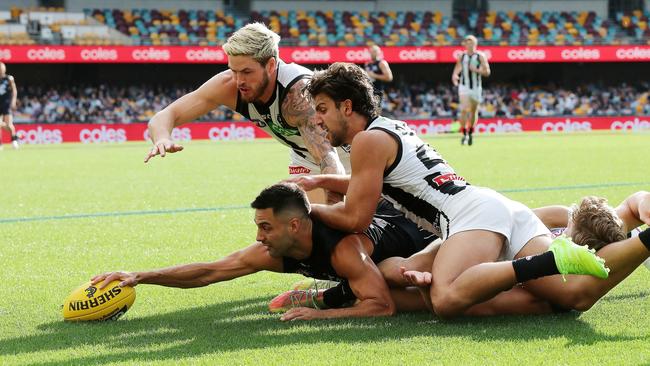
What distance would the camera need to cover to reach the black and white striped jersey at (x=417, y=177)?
17.5 ft

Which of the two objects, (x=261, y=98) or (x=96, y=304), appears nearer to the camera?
(x=96, y=304)

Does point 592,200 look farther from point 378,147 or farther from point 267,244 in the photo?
point 267,244

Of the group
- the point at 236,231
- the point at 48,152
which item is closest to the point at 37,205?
the point at 236,231

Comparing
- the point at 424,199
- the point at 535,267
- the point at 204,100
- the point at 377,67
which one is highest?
the point at 204,100

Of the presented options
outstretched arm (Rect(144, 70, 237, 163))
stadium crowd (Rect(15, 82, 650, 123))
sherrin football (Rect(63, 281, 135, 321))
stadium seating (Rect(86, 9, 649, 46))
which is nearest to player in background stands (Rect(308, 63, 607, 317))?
outstretched arm (Rect(144, 70, 237, 163))

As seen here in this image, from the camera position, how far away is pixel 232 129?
34.0m

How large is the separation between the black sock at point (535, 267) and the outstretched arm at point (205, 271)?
146 centimetres

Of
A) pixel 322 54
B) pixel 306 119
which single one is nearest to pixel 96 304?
pixel 306 119

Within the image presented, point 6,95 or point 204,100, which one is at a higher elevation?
point 204,100

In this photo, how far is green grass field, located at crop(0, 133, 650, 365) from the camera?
4.28 meters

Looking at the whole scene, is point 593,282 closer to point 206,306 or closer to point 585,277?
point 585,277

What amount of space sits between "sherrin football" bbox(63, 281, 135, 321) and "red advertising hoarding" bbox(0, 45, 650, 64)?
30.6 meters

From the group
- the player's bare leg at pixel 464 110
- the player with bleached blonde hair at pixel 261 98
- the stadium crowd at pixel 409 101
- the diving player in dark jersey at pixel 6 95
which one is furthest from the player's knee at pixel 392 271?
the stadium crowd at pixel 409 101

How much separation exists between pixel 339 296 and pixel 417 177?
2.94 ft
